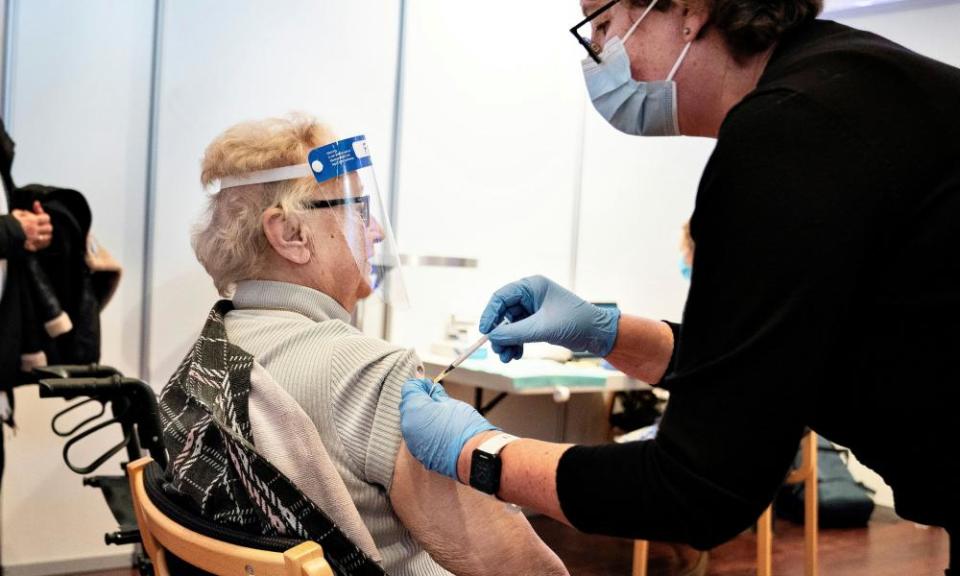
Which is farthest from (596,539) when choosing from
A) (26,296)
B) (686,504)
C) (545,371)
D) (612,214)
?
(686,504)

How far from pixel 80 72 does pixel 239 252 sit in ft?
5.65

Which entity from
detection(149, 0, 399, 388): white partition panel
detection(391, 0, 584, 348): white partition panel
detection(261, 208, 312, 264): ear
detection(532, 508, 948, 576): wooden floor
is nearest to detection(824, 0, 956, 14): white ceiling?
detection(391, 0, 584, 348): white partition panel

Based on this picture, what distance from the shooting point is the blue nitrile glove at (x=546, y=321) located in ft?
4.41

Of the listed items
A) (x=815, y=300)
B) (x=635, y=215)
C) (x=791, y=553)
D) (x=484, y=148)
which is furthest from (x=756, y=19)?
(x=635, y=215)

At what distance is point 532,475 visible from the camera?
0.94m

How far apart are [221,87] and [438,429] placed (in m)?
2.36

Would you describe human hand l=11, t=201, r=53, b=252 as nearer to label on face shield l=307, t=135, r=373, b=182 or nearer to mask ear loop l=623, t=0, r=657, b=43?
label on face shield l=307, t=135, r=373, b=182

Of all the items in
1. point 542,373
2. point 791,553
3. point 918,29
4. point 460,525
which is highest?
point 918,29

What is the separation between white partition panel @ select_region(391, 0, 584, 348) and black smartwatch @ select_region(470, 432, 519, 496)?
103 inches

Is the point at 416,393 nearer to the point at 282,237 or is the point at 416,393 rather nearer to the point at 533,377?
the point at 282,237

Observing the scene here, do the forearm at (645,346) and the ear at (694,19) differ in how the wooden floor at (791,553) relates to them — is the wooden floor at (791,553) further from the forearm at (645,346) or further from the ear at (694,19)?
the ear at (694,19)

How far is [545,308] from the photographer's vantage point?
142cm

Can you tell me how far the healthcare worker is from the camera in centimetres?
77

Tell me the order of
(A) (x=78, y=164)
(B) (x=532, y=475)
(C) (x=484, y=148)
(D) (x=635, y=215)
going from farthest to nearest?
1. (D) (x=635, y=215)
2. (C) (x=484, y=148)
3. (A) (x=78, y=164)
4. (B) (x=532, y=475)
